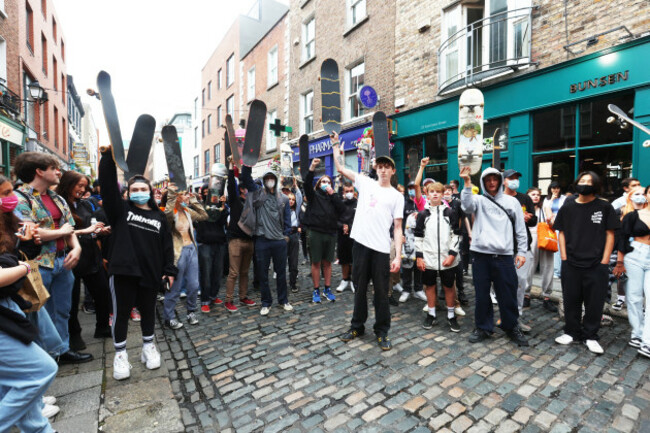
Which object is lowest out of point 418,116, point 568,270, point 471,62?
point 568,270

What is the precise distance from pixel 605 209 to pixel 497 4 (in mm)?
7484

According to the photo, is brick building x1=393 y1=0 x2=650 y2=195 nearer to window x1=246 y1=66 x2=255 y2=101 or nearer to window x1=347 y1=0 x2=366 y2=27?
window x1=347 y1=0 x2=366 y2=27

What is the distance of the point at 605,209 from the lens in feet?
11.7

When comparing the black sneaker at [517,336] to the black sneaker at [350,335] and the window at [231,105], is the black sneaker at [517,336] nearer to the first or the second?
the black sneaker at [350,335]

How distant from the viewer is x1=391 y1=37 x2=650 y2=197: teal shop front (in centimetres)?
640

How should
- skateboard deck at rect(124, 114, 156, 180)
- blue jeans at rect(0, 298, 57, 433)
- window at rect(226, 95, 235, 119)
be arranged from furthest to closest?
window at rect(226, 95, 235, 119)
skateboard deck at rect(124, 114, 156, 180)
blue jeans at rect(0, 298, 57, 433)

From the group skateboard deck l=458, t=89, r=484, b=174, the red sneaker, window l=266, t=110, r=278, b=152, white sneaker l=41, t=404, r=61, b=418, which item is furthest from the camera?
window l=266, t=110, r=278, b=152

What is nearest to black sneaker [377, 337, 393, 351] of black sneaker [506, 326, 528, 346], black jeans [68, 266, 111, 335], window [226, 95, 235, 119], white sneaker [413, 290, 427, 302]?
black sneaker [506, 326, 528, 346]

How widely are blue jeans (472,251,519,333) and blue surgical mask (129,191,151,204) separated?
12.1 ft

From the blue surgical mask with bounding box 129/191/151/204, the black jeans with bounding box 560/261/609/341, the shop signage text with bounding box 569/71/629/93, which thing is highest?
the shop signage text with bounding box 569/71/629/93

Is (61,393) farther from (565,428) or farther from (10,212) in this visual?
(565,428)

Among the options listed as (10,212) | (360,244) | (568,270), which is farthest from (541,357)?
(10,212)

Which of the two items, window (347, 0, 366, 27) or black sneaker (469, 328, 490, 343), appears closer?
black sneaker (469, 328, 490, 343)

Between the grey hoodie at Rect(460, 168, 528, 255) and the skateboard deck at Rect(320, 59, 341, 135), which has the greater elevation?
the skateboard deck at Rect(320, 59, 341, 135)
